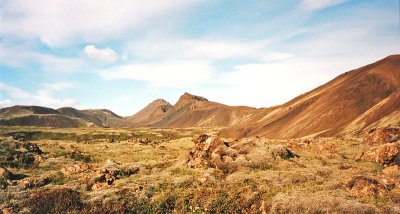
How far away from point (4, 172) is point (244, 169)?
745 inches

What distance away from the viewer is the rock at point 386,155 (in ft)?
92.6

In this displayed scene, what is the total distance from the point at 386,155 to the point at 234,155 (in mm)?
13955

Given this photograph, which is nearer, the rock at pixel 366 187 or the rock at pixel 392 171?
the rock at pixel 366 187

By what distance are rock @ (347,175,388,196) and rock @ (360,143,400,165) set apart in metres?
10.0

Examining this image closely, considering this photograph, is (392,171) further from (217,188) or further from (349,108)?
(349,108)

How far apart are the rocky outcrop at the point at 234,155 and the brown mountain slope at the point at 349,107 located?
4178cm

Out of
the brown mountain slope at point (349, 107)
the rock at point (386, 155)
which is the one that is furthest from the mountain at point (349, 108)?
the rock at point (386, 155)

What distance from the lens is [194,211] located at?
1798 centimetres

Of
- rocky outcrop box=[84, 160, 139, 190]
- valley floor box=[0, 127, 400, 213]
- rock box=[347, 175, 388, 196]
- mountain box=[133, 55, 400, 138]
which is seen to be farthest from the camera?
mountain box=[133, 55, 400, 138]

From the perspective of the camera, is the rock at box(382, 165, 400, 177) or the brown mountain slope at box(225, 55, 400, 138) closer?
the rock at box(382, 165, 400, 177)

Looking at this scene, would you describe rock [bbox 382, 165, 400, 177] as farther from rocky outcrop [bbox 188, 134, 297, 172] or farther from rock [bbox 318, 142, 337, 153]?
rock [bbox 318, 142, 337, 153]

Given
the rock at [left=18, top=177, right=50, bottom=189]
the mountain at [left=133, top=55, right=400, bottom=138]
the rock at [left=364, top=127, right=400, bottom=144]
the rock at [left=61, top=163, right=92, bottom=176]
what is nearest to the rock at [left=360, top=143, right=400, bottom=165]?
the rock at [left=364, top=127, right=400, bottom=144]

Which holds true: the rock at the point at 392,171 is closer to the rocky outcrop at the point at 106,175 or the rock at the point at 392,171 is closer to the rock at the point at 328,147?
the rock at the point at 328,147

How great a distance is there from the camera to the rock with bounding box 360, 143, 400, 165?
2822 cm
